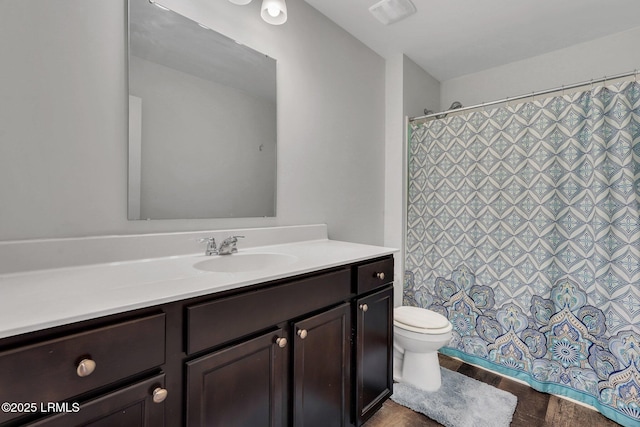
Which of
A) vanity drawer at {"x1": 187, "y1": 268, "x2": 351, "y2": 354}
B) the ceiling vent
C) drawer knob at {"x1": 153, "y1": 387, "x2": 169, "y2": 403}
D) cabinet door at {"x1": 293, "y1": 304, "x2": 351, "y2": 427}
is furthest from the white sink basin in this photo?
the ceiling vent

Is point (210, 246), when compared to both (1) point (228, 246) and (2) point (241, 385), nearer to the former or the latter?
(1) point (228, 246)

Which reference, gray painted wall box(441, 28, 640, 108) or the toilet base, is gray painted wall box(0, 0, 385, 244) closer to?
the toilet base

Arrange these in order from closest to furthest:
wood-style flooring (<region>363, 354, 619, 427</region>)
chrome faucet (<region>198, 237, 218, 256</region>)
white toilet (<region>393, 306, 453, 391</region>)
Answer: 1. chrome faucet (<region>198, 237, 218, 256</region>)
2. wood-style flooring (<region>363, 354, 619, 427</region>)
3. white toilet (<region>393, 306, 453, 391</region>)

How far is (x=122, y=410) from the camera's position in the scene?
672mm

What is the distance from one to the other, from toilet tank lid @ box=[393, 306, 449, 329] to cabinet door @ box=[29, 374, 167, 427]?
1439 millimetres

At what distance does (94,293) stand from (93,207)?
19.4 inches

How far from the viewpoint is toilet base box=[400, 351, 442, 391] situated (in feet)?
5.89

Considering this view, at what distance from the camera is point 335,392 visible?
122 centimetres

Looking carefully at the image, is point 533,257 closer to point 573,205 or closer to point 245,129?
point 573,205

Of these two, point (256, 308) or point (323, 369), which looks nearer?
point (256, 308)

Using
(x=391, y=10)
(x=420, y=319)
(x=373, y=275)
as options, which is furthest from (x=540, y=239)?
(x=391, y=10)

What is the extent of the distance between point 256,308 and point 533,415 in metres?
1.72

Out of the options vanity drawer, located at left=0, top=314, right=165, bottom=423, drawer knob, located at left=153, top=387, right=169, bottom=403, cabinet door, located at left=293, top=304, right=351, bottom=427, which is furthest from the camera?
cabinet door, located at left=293, top=304, right=351, bottom=427

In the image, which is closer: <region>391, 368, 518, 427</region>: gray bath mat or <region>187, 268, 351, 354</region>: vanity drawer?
<region>187, 268, 351, 354</region>: vanity drawer
